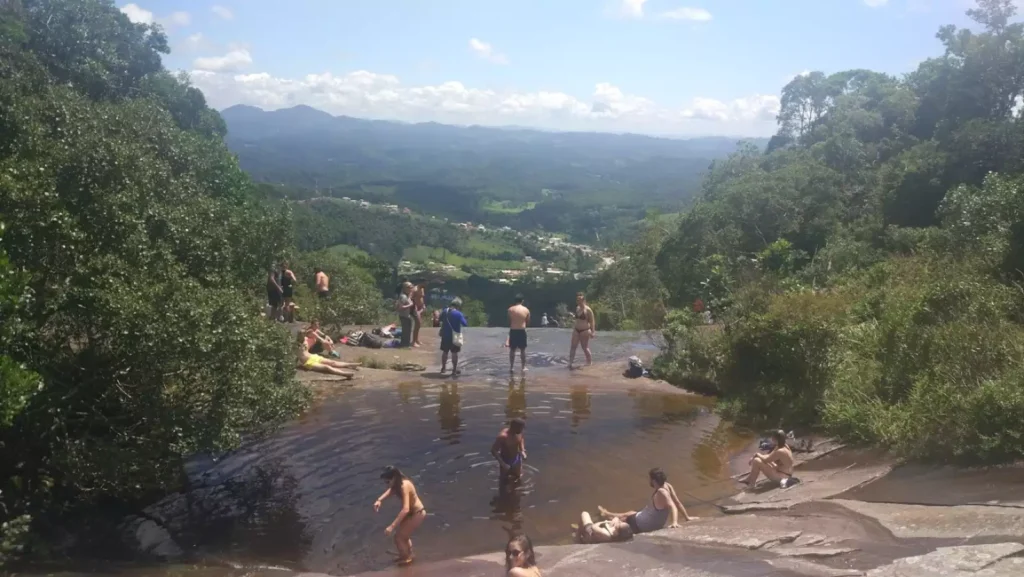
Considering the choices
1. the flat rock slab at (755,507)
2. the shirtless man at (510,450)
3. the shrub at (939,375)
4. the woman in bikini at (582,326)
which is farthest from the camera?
the woman in bikini at (582,326)

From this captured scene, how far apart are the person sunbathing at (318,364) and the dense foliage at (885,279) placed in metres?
7.66

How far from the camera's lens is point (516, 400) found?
55.6 feet

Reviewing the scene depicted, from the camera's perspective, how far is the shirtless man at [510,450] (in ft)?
39.2

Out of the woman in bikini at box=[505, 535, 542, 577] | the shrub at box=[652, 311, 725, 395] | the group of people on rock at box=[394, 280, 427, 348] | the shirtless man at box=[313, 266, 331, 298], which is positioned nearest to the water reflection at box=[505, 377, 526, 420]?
the shrub at box=[652, 311, 725, 395]

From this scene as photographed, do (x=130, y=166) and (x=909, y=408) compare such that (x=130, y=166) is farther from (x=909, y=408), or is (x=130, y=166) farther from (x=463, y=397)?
(x=909, y=408)

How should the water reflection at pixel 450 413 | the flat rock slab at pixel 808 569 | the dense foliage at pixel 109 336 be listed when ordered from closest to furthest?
the flat rock slab at pixel 808 569 → the dense foliage at pixel 109 336 → the water reflection at pixel 450 413

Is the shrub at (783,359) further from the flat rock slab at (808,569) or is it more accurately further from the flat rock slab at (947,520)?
the flat rock slab at (808,569)

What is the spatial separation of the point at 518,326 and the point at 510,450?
6.92 metres

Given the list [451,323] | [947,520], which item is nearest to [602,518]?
[947,520]

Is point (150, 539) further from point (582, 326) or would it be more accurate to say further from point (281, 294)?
point (582, 326)

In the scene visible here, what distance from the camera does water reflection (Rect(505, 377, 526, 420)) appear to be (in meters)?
15.9

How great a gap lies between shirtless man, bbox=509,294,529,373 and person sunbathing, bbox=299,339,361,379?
3.83 metres

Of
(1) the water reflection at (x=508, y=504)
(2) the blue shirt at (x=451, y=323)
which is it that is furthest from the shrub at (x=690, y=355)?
(1) the water reflection at (x=508, y=504)

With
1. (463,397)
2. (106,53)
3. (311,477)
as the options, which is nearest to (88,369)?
(311,477)
